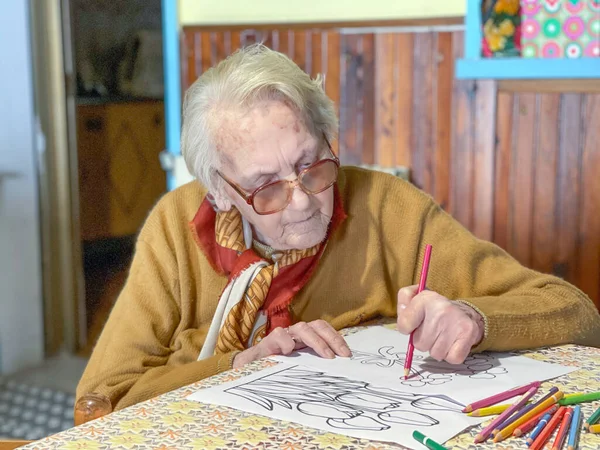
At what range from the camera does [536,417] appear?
981 millimetres

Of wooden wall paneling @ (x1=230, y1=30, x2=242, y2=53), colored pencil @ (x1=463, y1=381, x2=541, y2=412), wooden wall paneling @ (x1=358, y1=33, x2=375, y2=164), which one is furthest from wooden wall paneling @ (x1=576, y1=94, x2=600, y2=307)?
colored pencil @ (x1=463, y1=381, x2=541, y2=412)

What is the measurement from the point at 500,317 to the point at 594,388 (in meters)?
0.22

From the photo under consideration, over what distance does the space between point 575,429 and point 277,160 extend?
717 mm

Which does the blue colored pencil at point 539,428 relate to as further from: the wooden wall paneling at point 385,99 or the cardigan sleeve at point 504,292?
the wooden wall paneling at point 385,99

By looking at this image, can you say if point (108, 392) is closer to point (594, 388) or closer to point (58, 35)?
point (594, 388)

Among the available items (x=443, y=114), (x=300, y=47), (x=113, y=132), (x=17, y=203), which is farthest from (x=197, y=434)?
(x=113, y=132)

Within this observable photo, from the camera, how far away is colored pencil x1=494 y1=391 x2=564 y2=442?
0.94m

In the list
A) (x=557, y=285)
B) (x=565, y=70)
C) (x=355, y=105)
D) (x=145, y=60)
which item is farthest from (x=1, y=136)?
(x=557, y=285)

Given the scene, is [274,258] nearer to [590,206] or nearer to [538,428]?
[538,428]

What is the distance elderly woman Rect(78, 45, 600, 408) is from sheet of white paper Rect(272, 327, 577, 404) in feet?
0.15

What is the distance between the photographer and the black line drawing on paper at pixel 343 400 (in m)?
1.00

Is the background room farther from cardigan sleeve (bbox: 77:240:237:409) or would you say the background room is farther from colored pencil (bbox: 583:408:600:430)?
colored pencil (bbox: 583:408:600:430)

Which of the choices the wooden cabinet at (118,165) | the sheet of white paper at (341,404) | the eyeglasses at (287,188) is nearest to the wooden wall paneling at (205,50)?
A: the wooden cabinet at (118,165)

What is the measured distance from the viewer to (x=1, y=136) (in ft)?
12.6
